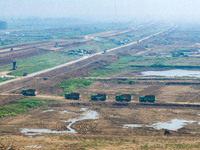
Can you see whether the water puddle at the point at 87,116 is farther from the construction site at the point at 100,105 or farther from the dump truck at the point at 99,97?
the dump truck at the point at 99,97

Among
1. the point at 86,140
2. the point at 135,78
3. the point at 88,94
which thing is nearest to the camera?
the point at 86,140

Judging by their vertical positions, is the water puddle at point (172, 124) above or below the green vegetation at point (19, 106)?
below

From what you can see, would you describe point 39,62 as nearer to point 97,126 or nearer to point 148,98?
point 148,98

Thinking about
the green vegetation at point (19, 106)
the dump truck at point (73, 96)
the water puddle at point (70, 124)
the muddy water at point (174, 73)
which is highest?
the muddy water at point (174, 73)

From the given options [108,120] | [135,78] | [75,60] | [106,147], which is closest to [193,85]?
[135,78]

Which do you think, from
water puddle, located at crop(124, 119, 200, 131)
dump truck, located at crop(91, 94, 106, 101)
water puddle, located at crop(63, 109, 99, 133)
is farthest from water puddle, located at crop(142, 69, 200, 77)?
water puddle, located at crop(124, 119, 200, 131)

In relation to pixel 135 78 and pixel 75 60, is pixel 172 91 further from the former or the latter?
pixel 75 60

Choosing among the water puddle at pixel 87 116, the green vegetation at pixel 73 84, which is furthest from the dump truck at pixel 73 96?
the water puddle at pixel 87 116
